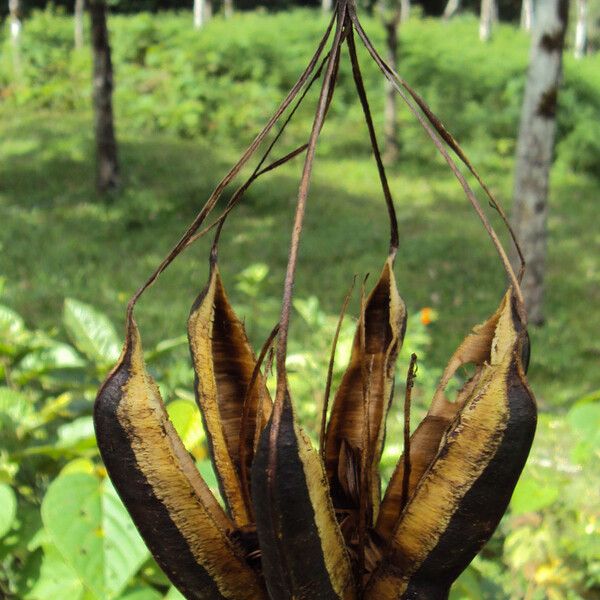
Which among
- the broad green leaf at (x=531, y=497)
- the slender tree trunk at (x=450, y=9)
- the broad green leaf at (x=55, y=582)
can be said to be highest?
the slender tree trunk at (x=450, y=9)

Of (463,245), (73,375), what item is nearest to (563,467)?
(73,375)

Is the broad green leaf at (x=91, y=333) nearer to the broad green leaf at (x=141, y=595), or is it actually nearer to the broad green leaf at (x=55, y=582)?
the broad green leaf at (x=55, y=582)

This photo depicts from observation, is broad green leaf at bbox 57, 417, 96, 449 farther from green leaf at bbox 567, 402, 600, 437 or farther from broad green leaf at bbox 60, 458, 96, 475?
green leaf at bbox 567, 402, 600, 437

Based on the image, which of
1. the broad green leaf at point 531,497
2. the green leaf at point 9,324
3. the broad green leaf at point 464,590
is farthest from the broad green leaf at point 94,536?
the green leaf at point 9,324

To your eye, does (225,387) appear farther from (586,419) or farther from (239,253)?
(239,253)

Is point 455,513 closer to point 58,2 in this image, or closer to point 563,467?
point 563,467

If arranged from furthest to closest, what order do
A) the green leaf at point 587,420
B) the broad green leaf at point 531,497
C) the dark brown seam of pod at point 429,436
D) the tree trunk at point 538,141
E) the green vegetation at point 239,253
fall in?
the tree trunk at point 538,141 → the green leaf at point 587,420 → the green vegetation at point 239,253 → the broad green leaf at point 531,497 → the dark brown seam of pod at point 429,436

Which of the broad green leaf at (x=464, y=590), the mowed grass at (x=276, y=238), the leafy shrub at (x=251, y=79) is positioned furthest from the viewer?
the leafy shrub at (x=251, y=79)
